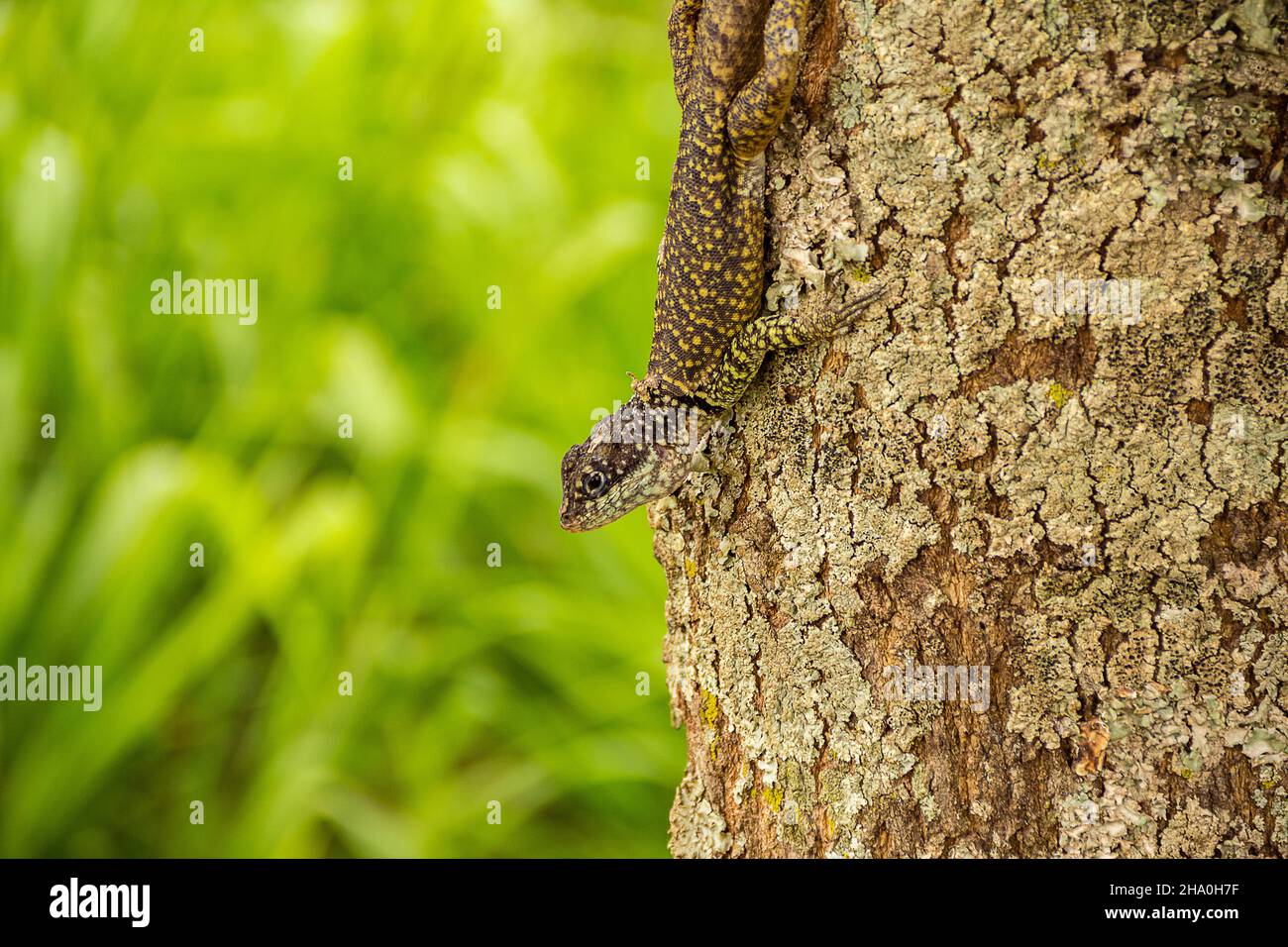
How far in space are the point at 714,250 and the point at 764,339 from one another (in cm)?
24

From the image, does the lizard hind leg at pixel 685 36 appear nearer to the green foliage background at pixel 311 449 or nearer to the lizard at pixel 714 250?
the lizard at pixel 714 250

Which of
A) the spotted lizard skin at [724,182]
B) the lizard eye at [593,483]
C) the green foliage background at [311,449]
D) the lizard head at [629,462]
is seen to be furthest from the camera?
the green foliage background at [311,449]

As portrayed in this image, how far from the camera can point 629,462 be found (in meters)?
2.33

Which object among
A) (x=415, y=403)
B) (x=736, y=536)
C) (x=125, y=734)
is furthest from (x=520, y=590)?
(x=736, y=536)

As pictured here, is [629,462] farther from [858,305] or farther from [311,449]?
[311,449]

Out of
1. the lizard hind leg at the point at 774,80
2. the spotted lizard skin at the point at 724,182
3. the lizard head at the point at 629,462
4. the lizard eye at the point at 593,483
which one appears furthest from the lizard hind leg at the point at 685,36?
the lizard eye at the point at 593,483

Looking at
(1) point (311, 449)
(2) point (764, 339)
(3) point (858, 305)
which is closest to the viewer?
(3) point (858, 305)

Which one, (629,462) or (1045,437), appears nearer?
(1045,437)

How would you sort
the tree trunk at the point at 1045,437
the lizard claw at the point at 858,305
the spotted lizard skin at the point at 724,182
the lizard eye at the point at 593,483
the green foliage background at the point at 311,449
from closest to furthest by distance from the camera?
the tree trunk at the point at 1045,437, the lizard claw at the point at 858,305, the spotted lizard skin at the point at 724,182, the lizard eye at the point at 593,483, the green foliage background at the point at 311,449

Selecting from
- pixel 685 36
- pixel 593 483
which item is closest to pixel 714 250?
pixel 685 36

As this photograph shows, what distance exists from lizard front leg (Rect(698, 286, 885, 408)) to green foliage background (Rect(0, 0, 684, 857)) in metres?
1.98

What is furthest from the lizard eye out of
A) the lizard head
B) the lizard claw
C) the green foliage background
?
the green foliage background

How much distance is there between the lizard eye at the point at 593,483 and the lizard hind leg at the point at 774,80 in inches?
35.7

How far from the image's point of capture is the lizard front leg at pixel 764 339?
5.78ft
